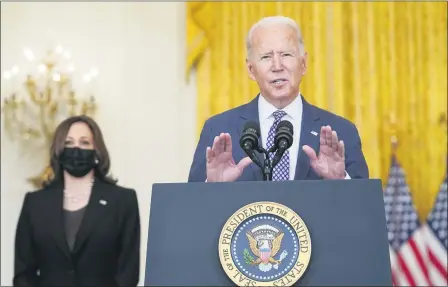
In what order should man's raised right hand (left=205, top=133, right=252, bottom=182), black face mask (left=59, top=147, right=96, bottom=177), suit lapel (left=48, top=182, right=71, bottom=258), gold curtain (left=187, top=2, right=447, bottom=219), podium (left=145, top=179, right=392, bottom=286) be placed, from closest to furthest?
podium (left=145, top=179, right=392, bottom=286), man's raised right hand (left=205, top=133, right=252, bottom=182), suit lapel (left=48, top=182, right=71, bottom=258), black face mask (left=59, top=147, right=96, bottom=177), gold curtain (left=187, top=2, right=447, bottom=219)

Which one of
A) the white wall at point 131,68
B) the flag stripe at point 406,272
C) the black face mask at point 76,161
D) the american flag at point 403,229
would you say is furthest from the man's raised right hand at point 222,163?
the white wall at point 131,68

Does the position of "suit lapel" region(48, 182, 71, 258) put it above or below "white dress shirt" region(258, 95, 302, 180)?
below

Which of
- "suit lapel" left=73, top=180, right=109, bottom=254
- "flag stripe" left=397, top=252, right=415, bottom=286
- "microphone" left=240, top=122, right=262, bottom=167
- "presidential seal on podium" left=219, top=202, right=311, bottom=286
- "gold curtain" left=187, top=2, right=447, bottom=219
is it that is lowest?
"flag stripe" left=397, top=252, right=415, bottom=286

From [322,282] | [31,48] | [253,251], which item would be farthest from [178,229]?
[31,48]

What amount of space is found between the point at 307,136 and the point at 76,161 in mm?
1891

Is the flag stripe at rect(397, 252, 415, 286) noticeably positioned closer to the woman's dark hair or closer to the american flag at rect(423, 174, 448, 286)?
the american flag at rect(423, 174, 448, 286)

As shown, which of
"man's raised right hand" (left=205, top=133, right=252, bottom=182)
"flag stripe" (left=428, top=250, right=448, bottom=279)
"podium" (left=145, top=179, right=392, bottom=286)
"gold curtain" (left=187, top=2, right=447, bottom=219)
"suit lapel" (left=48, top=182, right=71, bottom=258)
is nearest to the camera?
"podium" (left=145, top=179, right=392, bottom=286)

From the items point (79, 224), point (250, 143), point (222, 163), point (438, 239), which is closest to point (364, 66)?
point (438, 239)

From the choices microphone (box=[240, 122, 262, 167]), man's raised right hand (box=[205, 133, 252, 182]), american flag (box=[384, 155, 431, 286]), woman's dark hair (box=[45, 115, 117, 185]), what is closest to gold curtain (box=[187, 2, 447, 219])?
american flag (box=[384, 155, 431, 286])

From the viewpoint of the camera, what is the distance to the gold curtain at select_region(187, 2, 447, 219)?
22.1 ft

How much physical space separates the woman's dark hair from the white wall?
224 cm

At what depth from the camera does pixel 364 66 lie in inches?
269

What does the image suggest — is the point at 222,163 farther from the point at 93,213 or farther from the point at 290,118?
the point at 93,213

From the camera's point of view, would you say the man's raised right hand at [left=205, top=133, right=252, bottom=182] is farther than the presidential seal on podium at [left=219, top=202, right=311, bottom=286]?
Yes
